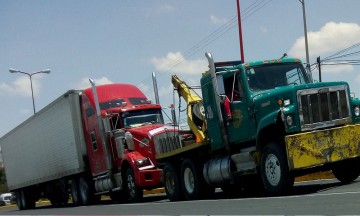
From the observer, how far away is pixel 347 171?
14.4 m

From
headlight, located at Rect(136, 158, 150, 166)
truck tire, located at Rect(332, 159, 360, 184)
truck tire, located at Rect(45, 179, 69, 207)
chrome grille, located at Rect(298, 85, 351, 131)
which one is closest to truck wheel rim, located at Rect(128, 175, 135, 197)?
headlight, located at Rect(136, 158, 150, 166)

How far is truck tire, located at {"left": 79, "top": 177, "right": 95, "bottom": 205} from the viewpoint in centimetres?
2292

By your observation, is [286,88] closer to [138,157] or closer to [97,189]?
[138,157]

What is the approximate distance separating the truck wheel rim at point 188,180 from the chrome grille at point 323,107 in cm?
486

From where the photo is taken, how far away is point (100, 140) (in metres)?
21.2

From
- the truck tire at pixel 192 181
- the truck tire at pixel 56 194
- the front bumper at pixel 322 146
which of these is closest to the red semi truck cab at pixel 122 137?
the truck tire at pixel 192 181

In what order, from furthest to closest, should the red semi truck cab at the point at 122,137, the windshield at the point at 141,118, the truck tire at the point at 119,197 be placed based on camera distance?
the truck tire at the point at 119,197, the windshield at the point at 141,118, the red semi truck cab at the point at 122,137

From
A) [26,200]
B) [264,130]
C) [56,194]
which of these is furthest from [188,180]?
[26,200]

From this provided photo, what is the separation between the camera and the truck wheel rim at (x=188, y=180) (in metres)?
16.5

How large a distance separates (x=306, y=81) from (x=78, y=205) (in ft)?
41.4

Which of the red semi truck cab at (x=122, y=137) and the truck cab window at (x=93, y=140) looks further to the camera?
the truck cab window at (x=93, y=140)

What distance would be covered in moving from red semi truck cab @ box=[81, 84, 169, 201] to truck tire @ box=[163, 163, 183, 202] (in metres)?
1.10

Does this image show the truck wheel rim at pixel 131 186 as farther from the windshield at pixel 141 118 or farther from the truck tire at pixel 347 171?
the truck tire at pixel 347 171

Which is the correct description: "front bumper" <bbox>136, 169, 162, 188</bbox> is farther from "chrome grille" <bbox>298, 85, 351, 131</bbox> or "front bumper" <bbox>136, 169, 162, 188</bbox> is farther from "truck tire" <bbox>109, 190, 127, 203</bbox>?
"chrome grille" <bbox>298, 85, 351, 131</bbox>
